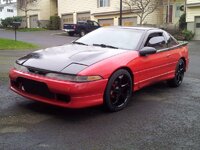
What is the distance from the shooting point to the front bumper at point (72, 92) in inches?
199

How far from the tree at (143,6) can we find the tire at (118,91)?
2748 cm

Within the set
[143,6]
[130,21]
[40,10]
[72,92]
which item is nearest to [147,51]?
[72,92]

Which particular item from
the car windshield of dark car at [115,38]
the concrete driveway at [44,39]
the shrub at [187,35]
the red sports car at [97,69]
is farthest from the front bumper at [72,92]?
the shrub at [187,35]

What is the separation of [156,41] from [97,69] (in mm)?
2176

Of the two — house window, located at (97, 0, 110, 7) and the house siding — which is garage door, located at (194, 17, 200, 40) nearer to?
the house siding

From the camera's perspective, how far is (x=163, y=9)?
3519 centimetres

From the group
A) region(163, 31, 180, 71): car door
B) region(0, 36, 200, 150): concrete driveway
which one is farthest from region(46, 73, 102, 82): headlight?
region(163, 31, 180, 71): car door

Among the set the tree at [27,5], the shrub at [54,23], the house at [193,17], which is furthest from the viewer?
the tree at [27,5]

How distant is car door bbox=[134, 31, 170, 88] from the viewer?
634cm

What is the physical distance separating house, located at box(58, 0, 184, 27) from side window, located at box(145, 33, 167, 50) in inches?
1009

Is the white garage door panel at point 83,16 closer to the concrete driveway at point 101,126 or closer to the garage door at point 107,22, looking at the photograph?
the garage door at point 107,22

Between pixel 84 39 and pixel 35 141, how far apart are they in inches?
125

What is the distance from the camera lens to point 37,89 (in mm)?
5363

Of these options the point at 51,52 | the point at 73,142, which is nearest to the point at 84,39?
the point at 51,52
